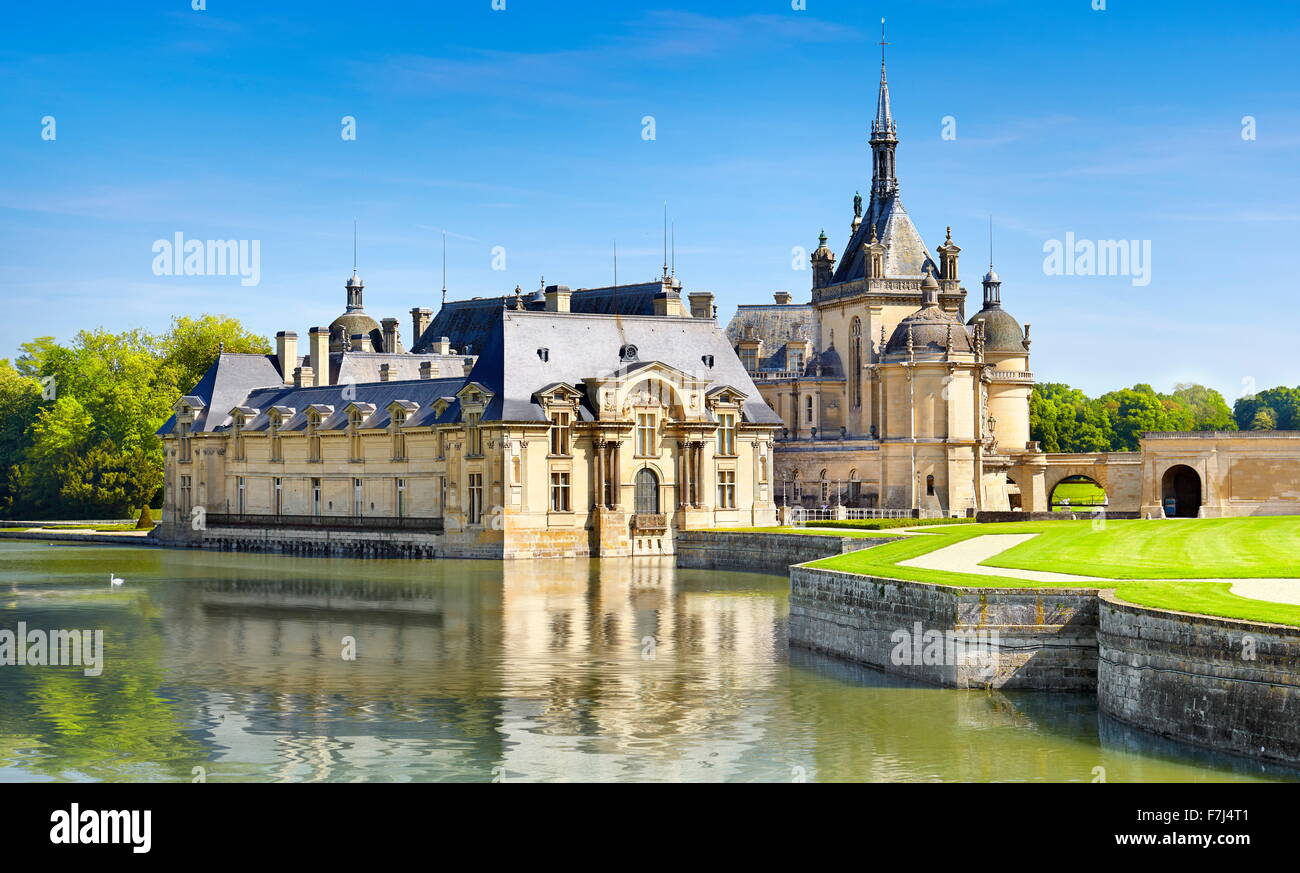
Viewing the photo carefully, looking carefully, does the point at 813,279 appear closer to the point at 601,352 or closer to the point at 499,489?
the point at 601,352

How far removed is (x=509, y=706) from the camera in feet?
100

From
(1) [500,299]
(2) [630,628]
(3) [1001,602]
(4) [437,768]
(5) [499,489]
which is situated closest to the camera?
(4) [437,768]

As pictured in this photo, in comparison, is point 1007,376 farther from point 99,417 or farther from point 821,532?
point 99,417

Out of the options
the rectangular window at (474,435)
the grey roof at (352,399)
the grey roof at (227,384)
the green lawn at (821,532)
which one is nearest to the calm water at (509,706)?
the green lawn at (821,532)

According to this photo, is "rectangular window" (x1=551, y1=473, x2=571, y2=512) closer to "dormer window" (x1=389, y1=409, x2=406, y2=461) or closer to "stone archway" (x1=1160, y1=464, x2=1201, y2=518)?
"dormer window" (x1=389, y1=409, x2=406, y2=461)

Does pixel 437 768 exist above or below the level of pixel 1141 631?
below

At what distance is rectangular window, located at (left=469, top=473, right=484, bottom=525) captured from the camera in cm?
7262

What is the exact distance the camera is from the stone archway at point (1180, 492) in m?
87.8

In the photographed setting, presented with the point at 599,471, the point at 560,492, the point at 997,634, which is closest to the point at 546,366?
the point at 599,471

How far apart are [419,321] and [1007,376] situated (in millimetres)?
38758

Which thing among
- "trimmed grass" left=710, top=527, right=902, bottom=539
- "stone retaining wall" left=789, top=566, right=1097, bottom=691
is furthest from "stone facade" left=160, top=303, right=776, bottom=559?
"stone retaining wall" left=789, top=566, right=1097, bottom=691

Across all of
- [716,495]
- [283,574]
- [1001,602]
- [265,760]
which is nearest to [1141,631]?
[1001,602]
